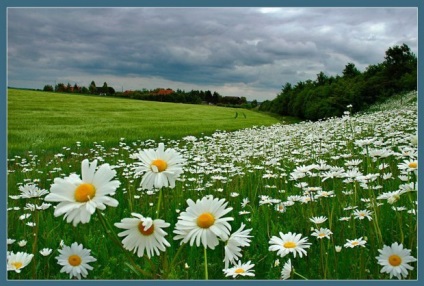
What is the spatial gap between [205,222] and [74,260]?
0.79 metres

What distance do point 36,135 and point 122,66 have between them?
1.95ft

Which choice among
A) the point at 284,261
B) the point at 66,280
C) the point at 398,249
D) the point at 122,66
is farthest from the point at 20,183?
the point at 398,249

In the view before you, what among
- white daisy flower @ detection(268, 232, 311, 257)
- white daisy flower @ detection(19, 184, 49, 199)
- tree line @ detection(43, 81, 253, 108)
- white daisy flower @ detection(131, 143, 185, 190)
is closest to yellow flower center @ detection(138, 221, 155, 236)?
white daisy flower @ detection(131, 143, 185, 190)

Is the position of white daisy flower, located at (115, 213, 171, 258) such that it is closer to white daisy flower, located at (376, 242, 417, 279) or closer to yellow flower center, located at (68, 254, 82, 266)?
yellow flower center, located at (68, 254, 82, 266)

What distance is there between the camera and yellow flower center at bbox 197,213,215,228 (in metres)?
1.45

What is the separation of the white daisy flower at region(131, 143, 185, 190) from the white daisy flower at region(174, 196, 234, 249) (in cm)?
11

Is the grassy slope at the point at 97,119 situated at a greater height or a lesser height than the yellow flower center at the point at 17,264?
greater

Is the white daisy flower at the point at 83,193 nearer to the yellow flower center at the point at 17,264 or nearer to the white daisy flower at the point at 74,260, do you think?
the white daisy flower at the point at 74,260

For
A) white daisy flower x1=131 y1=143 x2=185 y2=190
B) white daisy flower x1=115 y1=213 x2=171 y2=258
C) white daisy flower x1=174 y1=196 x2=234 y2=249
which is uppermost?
white daisy flower x1=131 y1=143 x2=185 y2=190

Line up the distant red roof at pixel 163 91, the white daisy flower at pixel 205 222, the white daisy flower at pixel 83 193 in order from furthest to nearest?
the distant red roof at pixel 163 91, the white daisy flower at pixel 205 222, the white daisy flower at pixel 83 193

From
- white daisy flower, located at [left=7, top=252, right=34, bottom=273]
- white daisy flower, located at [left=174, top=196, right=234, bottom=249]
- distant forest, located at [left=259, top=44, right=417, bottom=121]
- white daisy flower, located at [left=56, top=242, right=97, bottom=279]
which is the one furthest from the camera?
distant forest, located at [left=259, top=44, right=417, bottom=121]

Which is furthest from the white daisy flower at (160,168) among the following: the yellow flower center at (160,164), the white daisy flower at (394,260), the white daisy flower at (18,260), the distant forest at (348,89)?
the distant forest at (348,89)

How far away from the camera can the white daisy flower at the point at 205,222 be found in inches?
56.7

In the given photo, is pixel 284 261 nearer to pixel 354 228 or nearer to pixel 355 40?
pixel 354 228
